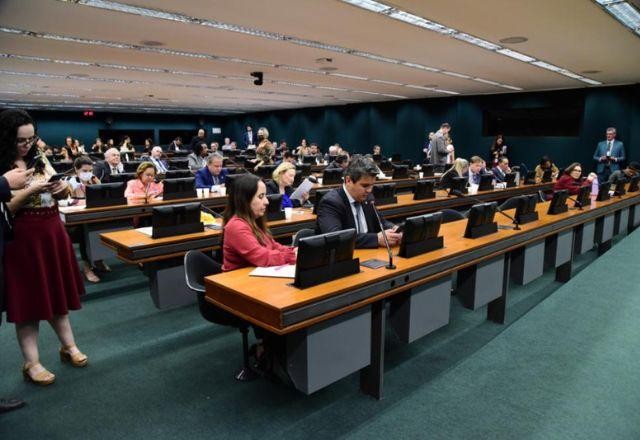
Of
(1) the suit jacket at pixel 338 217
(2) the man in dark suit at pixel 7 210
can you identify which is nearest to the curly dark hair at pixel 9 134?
(2) the man in dark suit at pixel 7 210

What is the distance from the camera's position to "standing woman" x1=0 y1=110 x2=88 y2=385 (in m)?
2.14

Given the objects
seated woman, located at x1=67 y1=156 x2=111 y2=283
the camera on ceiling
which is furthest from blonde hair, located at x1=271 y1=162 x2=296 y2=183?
the camera on ceiling

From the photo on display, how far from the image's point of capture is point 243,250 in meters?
2.35

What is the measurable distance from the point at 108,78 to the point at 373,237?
31.5 feet

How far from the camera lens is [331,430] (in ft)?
7.10

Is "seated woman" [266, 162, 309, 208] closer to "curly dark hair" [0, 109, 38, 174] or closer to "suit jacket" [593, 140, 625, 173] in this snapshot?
"curly dark hair" [0, 109, 38, 174]

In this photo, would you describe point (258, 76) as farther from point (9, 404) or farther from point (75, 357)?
point (9, 404)

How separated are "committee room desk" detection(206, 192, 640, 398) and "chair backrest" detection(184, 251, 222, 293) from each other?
0.71 feet

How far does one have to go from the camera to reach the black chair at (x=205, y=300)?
2391 mm

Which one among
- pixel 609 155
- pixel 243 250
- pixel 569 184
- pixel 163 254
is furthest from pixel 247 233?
pixel 609 155

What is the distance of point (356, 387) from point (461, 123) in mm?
13317

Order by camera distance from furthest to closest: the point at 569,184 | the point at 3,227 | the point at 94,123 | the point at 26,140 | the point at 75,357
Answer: the point at 94,123, the point at 569,184, the point at 75,357, the point at 26,140, the point at 3,227

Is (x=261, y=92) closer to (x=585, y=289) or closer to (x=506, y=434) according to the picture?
(x=585, y=289)

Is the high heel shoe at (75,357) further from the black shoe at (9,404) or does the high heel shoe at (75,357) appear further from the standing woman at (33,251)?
the black shoe at (9,404)
